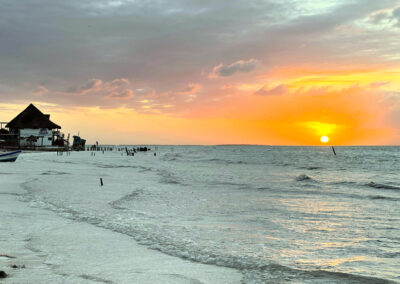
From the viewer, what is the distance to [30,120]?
268 feet

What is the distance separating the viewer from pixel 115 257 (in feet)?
25.1

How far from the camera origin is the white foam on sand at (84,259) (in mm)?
6254

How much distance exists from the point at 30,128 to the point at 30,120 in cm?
181

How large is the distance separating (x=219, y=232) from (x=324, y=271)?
3963mm

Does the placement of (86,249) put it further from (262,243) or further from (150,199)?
(150,199)

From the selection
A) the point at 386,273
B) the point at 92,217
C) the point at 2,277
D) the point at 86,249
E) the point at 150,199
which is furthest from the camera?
the point at 150,199

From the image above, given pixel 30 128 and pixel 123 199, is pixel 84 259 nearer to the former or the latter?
pixel 123 199

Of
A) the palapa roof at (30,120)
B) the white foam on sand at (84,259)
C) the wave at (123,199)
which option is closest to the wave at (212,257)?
the white foam on sand at (84,259)

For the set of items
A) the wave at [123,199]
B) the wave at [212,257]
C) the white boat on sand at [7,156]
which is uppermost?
the white boat on sand at [7,156]

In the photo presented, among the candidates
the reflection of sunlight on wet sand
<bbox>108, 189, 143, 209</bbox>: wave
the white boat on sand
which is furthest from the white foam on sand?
the white boat on sand

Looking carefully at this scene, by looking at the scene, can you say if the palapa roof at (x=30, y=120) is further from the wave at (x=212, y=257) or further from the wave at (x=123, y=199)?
the wave at (x=212, y=257)

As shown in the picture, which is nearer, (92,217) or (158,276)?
(158,276)

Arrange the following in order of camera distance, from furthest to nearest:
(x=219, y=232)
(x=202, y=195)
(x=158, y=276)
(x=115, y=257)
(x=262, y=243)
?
(x=202, y=195), (x=219, y=232), (x=262, y=243), (x=115, y=257), (x=158, y=276)

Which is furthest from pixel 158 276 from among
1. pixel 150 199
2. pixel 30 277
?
pixel 150 199
